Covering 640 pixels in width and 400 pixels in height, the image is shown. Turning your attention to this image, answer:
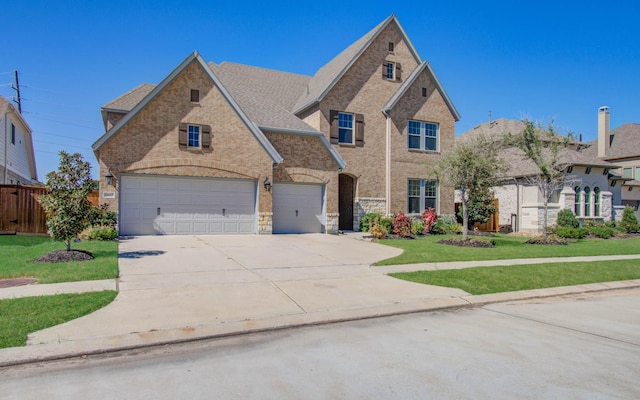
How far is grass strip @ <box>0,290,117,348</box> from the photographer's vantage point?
5317 millimetres

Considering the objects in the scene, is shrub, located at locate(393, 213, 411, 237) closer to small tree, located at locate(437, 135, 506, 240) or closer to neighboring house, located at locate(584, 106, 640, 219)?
small tree, located at locate(437, 135, 506, 240)

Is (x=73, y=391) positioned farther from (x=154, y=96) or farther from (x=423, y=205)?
(x=423, y=205)

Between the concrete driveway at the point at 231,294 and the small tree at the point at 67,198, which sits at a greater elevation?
the small tree at the point at 67,198

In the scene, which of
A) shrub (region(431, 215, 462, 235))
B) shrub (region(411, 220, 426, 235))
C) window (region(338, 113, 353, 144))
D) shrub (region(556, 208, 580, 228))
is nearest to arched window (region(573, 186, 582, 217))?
shrub (region(556, 208, 580, 228))

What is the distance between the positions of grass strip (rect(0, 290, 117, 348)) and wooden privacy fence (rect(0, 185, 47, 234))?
11524mm

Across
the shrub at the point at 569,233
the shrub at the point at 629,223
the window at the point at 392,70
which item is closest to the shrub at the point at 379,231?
the shrub at the point at 569,233

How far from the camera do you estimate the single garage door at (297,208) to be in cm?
2014

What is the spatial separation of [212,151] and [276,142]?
3153 mm

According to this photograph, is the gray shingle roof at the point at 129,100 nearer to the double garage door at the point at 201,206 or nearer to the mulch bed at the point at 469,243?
the double garage door at the point at 201,206

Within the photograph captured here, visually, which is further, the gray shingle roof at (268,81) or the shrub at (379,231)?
the gray shingle roof at (268,81)

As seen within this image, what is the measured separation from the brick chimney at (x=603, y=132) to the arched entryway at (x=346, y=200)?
26085mm

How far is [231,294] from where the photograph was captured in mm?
7879

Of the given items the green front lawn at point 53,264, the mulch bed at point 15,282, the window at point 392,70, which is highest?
the window at point 392,70

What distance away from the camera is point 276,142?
20.1 meters
